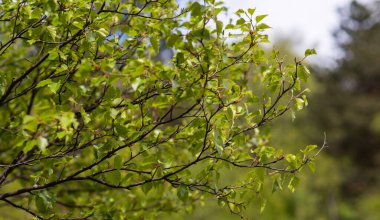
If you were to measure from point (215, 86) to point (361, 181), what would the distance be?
36.1 m

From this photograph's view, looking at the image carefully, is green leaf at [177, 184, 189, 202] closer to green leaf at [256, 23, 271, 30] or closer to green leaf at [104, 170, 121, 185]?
green leaf at [104, 170, 121, 185]

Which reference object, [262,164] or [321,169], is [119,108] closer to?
[262,164]

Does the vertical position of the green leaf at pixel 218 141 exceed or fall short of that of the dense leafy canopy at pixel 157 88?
it falls short

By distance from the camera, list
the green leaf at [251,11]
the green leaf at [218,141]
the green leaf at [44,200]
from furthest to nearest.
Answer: the green leaf at [44,200] < the green leaf at [251,11] < the green leaf at [218,141]

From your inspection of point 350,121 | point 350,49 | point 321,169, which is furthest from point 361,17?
point 321,169

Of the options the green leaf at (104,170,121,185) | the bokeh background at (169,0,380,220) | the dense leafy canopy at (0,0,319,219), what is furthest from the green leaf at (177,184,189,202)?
the bokeh background at (169,0,380,220)

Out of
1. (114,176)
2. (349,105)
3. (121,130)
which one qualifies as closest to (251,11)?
(121,130)

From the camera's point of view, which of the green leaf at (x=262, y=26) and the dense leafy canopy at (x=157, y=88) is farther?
the green leaf at (x=262, y=26)

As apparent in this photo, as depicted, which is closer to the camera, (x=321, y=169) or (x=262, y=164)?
(x=262, y=164)

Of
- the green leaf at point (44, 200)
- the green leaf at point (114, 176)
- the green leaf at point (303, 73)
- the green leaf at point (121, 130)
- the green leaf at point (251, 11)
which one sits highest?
the green leaf at point (251, 11)

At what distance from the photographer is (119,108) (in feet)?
10.2

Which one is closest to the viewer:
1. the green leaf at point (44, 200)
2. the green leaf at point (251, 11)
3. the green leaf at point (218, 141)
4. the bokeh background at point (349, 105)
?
the green leaf at point (218, 141)

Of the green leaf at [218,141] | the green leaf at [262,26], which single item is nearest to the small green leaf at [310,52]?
the green leaf at [262,26]

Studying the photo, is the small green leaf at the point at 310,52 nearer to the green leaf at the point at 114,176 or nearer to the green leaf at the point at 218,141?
the green leaf at the point at 218,141
